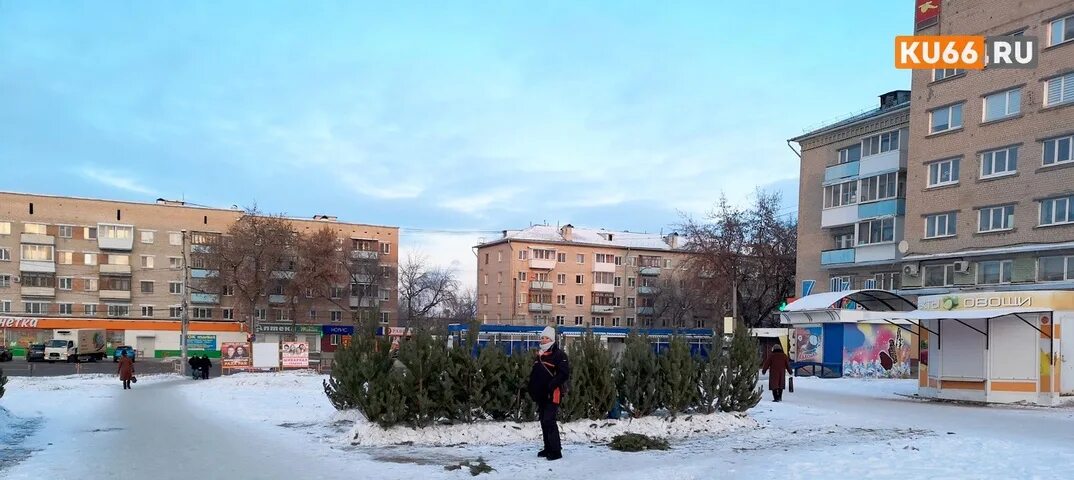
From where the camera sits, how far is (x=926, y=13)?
44531mm

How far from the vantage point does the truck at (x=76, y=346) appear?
60312 millimetres

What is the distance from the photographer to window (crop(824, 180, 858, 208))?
49.0 metres

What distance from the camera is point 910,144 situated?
44.4 metres

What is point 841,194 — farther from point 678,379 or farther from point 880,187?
point 678,379

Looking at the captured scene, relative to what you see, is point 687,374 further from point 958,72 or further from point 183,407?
point 958,72

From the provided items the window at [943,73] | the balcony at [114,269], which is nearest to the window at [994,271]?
the window at [943,73]

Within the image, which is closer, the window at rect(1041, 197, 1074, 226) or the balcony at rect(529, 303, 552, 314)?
the window at rect(1041, 197, 1074, 226)

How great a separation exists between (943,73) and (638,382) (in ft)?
120

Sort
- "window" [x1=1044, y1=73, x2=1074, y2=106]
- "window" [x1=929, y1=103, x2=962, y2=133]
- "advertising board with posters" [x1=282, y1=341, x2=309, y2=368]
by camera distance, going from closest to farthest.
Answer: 1. "window" [x1=1044, y1=73, x2=1074, y2=106]
2. "advertising board with posters" [x1=282, y1=341, x2=309, y2=368]
3. "window" [x1=929, y1=103, x2=962, y2=133]

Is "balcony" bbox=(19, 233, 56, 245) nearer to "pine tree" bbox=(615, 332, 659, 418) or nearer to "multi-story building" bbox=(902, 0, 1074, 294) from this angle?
"multi-story building" bbox=(902, 0, 1074, 294)

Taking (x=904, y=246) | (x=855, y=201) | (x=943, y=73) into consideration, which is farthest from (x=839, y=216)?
(x=943, y=73)

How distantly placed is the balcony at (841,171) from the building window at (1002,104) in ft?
31.8

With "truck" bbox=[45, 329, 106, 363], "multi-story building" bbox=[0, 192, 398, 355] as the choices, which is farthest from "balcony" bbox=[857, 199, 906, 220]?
"truck" bbox=[45, 329, 106, 363]

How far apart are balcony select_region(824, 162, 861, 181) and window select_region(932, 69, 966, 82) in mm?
7566
